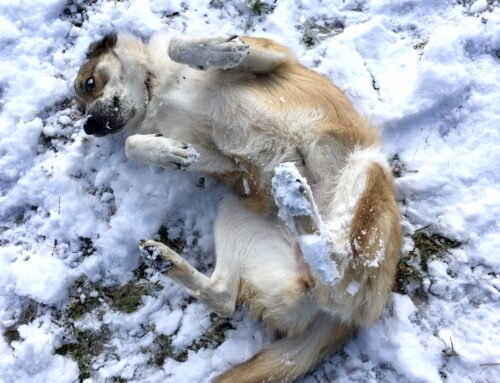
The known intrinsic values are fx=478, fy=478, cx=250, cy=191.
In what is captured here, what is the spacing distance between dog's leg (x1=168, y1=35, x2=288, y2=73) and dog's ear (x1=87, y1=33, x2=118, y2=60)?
84cm

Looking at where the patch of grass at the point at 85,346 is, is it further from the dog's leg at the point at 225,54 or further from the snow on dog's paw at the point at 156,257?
the dog's leg at the point at 225,54

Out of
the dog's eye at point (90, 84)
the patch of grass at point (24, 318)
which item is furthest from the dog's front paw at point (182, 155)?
the patch of grass at point (24, 318)

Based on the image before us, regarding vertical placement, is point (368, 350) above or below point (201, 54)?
below

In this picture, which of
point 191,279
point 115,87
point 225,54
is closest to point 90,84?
point 115,87

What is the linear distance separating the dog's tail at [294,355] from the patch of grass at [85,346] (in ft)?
3.24

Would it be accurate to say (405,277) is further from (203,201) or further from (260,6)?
(260,6)

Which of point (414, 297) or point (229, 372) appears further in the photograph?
point (414, 297)

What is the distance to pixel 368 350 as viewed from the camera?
3.30 meters

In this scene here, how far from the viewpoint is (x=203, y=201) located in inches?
153

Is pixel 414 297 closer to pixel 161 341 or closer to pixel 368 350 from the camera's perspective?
pixel 368 350

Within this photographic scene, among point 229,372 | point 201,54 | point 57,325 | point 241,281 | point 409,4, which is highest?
point 409,4

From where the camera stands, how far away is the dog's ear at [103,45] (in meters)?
4.05

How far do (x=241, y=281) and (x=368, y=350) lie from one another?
100 centimetres

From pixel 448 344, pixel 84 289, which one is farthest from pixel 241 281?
pixel 448 344
